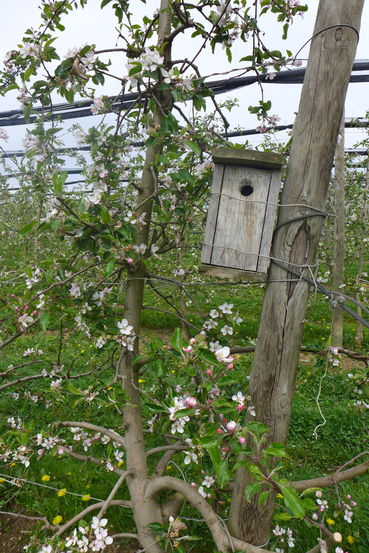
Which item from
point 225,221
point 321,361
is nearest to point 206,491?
point 321,361

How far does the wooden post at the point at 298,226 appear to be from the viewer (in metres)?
1.32

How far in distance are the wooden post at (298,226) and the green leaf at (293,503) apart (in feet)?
1.52

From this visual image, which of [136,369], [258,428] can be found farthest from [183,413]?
[136,369]

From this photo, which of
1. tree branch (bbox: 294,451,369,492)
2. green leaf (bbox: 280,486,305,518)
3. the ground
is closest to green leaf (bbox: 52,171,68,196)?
green leaf (bbox: 280,486,305,518)

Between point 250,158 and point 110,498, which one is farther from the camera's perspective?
point 110,498

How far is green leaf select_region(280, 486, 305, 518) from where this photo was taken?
930 mm

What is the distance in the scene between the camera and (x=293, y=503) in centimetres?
95

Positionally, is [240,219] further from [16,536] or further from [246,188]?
[16,536]

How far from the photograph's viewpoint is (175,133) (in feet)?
5.14

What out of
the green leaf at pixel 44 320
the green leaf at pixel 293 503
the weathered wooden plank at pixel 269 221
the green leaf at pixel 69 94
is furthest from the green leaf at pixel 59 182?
the green leaf at pixel 293 503

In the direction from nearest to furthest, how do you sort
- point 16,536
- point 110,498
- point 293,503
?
point 293,503 < point 110,498 < point 16,536

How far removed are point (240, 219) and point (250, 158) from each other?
217mm

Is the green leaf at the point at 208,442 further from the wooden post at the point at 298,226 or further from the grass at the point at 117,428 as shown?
the grass at the point at 117,428

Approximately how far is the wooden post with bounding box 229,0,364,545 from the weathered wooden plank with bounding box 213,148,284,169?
0.38 feet
